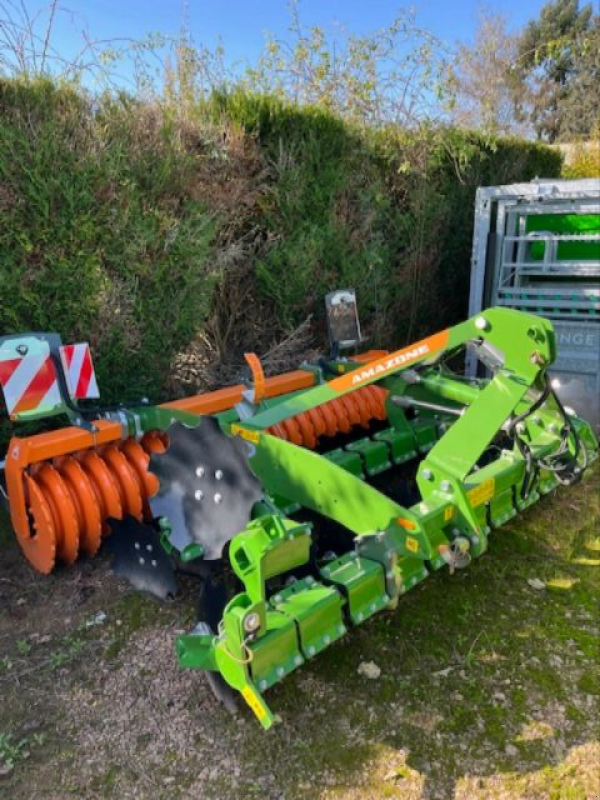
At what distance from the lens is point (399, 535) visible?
2691 mm

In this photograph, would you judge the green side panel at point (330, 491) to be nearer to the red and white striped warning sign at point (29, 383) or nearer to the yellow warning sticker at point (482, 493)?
the yellow warning sticker at point (482, 493)

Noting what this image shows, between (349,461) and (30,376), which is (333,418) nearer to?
(349,461)

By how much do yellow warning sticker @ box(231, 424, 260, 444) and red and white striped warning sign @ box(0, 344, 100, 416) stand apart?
1136mm

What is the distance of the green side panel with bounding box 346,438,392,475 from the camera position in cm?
401

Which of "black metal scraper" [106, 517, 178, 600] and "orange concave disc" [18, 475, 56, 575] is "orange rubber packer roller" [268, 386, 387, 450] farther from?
"orange concave disc" [18, 475, 56, 575]

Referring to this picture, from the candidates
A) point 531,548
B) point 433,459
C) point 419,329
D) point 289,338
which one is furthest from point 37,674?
point 419,329

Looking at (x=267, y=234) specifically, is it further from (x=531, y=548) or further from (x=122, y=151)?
(x=531, y=548)

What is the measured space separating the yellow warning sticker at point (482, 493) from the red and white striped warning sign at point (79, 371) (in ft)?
7.36

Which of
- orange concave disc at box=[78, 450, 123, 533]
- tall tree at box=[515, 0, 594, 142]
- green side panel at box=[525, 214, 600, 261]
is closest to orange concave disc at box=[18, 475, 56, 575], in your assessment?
orange concave disc at box=[78, 450, 123, 533]

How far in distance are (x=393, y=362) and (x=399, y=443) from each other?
1.24 metres

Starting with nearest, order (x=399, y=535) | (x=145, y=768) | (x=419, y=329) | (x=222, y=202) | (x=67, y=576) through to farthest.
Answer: (x=145, y=768) → (x=399, y=535) → (x=67, y=576) → (x=222, y=202) → (x=419, y=329)

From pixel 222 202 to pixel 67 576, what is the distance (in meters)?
3.01

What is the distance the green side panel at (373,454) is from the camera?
158 inches

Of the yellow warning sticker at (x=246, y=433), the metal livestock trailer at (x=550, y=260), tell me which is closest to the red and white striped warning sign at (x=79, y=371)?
the yellow warning sticker at (x=246, y=433)
